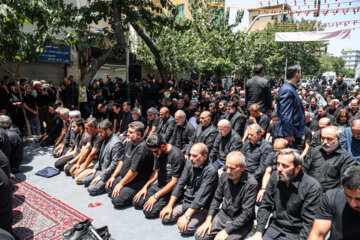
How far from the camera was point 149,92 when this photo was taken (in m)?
9.17

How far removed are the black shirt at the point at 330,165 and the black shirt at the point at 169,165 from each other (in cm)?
193

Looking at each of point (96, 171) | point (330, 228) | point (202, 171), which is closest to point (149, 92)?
point (96, 171)

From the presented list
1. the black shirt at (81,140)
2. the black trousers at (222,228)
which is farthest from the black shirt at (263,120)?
the black shirt at (81,140)

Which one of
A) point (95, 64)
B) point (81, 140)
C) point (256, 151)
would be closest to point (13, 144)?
point (81, 140)

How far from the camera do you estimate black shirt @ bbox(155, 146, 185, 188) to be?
4.12 m

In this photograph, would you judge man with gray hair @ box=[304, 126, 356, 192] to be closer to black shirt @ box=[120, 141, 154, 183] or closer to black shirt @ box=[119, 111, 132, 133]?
black shirt @ box=[120, 141, 154, 183]

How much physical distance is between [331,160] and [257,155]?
3.96 feet

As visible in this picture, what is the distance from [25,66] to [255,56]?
16300 millimetres

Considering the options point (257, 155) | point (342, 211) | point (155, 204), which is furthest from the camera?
point (257, 155)

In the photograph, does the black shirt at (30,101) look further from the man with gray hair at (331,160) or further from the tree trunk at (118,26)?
the man with gray hair at (331,160)

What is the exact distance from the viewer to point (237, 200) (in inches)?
130

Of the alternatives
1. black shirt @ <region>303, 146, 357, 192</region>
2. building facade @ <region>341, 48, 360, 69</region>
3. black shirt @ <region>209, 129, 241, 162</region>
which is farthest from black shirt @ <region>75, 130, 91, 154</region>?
building facade @ <region>341, 48, 360, 69</region>

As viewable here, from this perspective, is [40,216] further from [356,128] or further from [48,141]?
[356,128]

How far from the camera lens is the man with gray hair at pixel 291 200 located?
2.75 meters
